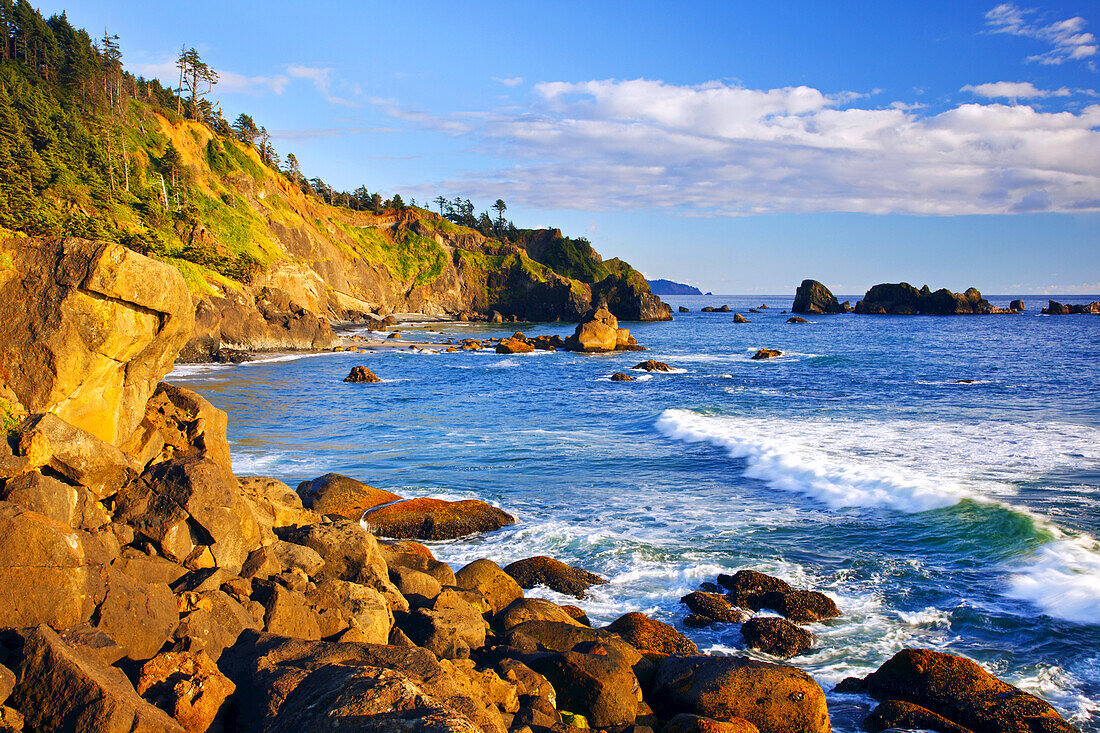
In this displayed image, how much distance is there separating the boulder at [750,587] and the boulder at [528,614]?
9.11 ft

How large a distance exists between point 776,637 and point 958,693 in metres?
2.22

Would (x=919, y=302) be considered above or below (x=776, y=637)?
above

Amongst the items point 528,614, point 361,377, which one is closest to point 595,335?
point 361,377

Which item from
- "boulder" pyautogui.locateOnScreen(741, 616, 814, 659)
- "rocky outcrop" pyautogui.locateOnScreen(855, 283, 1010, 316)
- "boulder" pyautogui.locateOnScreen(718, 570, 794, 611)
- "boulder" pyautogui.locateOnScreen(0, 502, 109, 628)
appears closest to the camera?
"boulder" pyautogui.locateOnScreen(0, 502, 109, 628)

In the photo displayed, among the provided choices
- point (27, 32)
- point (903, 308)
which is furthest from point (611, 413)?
point (903, 308)

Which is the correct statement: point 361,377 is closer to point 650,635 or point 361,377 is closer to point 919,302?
point 650,635

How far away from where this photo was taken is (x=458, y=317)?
119 m

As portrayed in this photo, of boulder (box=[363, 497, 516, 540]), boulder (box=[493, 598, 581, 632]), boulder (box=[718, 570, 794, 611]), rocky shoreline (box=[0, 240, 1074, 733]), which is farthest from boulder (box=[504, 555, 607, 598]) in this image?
boulder (box=[363, 497, 516, 540])

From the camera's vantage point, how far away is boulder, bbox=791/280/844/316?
150 meters

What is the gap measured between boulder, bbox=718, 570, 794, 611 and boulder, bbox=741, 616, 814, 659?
0.76 m

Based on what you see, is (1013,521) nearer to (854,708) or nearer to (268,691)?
(854,708)

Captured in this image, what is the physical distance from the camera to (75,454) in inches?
291

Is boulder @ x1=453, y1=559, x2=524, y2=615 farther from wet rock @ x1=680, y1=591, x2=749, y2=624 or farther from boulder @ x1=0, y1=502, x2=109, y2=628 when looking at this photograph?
boulder @ x1=0, y1=502, x2=109, y2=628

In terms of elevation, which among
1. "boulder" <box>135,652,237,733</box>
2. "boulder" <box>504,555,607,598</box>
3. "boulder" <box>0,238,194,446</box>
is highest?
"boulder" <box>0,238,194,446</box>
